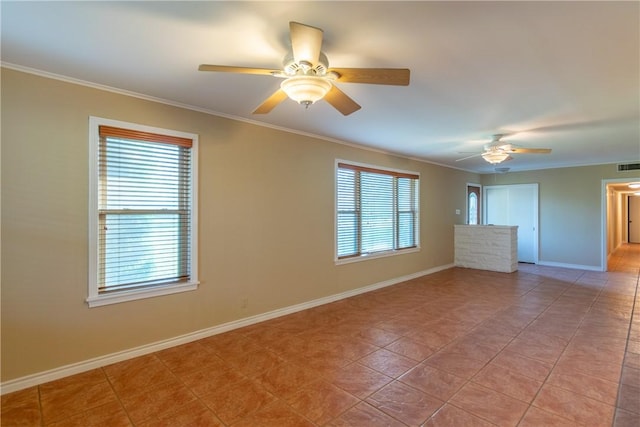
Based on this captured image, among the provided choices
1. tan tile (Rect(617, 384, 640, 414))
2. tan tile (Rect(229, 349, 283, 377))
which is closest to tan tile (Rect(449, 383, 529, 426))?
tan tile (Rect(617, 384, 640, 414))

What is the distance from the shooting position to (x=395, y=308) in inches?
171

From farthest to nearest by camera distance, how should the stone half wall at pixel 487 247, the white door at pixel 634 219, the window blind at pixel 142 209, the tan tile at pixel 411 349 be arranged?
the white door at pixel 634 219 < the stone half wall at pixel 487 247 < the tan tile at pixel 411 349 < the window blind at pixel 142 209

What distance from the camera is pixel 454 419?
2.04m

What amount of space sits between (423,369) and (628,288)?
5176 mm

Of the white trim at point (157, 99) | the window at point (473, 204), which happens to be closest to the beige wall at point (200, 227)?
the white trim at point (157, 99)

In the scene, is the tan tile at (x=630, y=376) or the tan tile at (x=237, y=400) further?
the tan tile at (x=630, y=376)

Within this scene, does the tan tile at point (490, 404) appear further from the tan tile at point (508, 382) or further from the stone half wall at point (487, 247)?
the stone half wall at point (487, 247)

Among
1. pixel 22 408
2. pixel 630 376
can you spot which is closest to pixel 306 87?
A: pixel 22 408

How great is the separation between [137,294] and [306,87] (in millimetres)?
2459

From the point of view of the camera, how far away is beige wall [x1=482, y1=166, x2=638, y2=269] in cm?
695

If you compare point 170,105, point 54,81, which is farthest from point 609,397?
point 54,81

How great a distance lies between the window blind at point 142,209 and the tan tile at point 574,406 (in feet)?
10.7

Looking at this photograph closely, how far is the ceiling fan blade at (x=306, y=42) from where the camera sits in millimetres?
1590

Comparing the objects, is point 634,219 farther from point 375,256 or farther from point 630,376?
point 630,376
